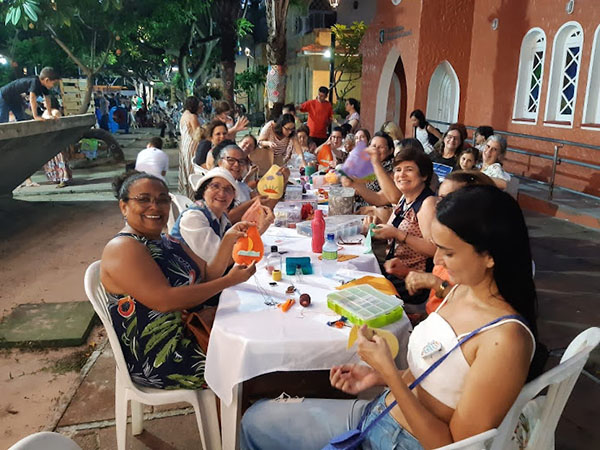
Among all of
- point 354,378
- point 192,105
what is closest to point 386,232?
point 354,378

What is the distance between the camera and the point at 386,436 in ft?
5.18

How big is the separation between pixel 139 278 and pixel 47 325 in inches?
98.7

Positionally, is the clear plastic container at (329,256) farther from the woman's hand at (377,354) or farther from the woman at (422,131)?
the woman at (422,131)

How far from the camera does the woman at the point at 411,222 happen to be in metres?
3.01

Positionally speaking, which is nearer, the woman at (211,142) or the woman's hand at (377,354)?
the woman's hand at (377,354)

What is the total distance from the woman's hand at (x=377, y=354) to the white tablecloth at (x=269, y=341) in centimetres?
39

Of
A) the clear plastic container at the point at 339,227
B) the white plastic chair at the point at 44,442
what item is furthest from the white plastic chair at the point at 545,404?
the clear plastic container at the point at 339,227

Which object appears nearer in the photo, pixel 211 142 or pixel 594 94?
pixel 211 142

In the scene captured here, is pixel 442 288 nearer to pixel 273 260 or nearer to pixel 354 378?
pixel 354 378

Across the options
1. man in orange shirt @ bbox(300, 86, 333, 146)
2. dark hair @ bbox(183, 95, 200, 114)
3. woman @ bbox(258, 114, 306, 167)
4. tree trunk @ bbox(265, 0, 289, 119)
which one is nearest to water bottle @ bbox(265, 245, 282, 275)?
woman @ bbox(258, 114, 306, 167)

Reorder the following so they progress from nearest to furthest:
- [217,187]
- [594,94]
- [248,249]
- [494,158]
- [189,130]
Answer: [248,249]
[217,187]
[494,158]
[189,130]
[594,94]

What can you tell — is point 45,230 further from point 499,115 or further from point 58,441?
point 499,115

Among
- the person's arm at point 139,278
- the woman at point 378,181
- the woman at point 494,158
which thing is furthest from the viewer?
the woman at point 494,158

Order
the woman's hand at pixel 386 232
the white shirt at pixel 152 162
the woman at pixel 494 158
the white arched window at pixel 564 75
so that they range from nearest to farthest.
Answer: the woman's hand at pixel 386 232 < the woman at pixel 494 158 < the white shirt at pixel 152 162 < the white arched window at pixel 564 75
